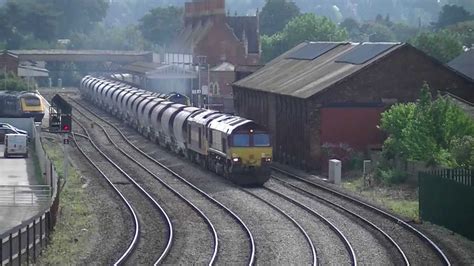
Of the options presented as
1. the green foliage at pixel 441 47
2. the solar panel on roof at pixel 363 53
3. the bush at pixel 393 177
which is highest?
the green foliage at pixel 441 47

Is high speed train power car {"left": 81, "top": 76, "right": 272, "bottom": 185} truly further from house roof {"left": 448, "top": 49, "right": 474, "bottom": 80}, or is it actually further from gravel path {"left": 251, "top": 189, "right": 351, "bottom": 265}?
house roof {"left": 448, "top": 49, "right": 474, "bottom": 80}

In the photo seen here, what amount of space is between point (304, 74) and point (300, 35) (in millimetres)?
75497

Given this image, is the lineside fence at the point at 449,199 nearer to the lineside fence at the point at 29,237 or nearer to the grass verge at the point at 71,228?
the grass verge at the point at 71,228

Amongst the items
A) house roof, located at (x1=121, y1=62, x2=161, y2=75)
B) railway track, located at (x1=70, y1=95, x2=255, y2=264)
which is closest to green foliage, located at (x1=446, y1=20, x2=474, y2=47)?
house roof, located at (x1=121, y1=62, x2=161, y2=75)

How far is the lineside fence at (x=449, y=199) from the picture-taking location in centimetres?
3212

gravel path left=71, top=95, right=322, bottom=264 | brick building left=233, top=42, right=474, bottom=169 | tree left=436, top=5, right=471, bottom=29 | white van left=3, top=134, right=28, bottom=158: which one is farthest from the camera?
tree left=436, top=5, right=471, bottom=29

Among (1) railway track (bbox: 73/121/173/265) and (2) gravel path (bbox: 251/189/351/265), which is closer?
(2) gravel path (bbox: 251/189/351/265)

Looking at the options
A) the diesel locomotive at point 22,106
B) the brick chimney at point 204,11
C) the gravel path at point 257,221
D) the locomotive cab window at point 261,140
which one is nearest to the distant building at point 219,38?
the brick chimney at point 204,11

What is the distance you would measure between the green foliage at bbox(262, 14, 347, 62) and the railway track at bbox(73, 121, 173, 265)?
78175 millimetres

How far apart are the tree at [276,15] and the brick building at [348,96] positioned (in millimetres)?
114867

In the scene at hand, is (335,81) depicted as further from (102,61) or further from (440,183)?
(102,61)

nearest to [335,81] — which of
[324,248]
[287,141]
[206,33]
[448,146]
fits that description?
[287,141]

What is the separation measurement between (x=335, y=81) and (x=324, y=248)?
23649 mm

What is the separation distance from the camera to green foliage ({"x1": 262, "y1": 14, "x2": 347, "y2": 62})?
134500 mm
